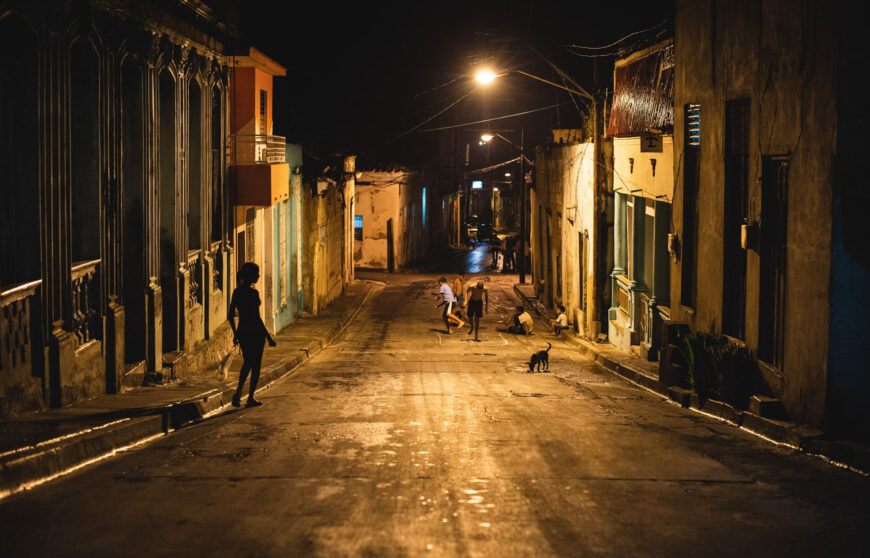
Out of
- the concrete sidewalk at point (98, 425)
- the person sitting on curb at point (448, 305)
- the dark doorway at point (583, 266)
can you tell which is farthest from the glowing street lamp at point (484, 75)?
the concrete sidewalk at point (98, 425)

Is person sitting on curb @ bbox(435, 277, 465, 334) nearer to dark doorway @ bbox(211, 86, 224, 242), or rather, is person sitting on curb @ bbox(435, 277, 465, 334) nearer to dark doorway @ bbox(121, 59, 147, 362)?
dark doorway @ bbox(211, 86, 224, 242)

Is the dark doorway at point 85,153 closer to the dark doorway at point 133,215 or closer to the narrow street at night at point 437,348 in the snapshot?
the narrow street at night at point 437,348

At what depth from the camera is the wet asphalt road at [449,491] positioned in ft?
20.1

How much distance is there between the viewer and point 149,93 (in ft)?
45.6

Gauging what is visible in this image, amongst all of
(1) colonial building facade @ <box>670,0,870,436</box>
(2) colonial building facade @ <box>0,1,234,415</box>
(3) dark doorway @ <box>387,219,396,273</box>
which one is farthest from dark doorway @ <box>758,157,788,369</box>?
(3) dark doorway @ <box>387,219,396,273</box>

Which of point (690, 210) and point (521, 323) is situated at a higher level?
point (690, 210)

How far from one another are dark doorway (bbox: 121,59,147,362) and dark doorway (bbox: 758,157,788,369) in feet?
26.3

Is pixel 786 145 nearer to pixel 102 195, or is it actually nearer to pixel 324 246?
pixel 102 195

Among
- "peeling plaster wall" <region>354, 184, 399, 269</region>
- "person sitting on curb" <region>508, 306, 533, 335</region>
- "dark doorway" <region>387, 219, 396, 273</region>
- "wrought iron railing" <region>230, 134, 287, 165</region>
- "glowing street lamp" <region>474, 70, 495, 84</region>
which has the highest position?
"glowing street lamp" <region>474, 70, 495, 84</region>

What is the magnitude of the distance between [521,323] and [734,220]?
13.9m

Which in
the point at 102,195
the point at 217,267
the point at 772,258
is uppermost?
the point at 102,195

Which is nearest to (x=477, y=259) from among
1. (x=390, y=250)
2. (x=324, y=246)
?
(x=390, y=250)

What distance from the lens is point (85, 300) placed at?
11.7 metres

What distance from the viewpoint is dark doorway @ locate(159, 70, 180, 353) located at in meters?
15.1
